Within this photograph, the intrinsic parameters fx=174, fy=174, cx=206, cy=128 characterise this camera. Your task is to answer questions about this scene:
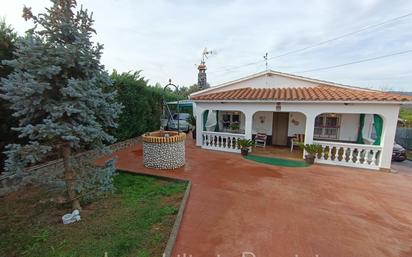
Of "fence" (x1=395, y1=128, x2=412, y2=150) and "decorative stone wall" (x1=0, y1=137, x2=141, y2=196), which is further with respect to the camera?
"fence" (x1=395, y1=128, x2=412, y2=150)

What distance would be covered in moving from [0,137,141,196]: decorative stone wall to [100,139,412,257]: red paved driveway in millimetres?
2126

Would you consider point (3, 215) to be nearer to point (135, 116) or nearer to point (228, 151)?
point (135, 116)

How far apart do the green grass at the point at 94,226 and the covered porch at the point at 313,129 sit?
18.1ft

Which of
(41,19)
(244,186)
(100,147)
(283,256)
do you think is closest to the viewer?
(283,256)

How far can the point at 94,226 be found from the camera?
3439 millimetres

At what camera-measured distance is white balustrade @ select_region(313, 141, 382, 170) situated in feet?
23.4

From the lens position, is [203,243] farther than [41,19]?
No

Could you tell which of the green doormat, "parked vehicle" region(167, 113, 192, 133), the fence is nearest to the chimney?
"parked vehicle" region(167, 113, 192, 133)

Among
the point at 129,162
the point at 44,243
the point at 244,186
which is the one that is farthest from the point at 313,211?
the point at 129,162

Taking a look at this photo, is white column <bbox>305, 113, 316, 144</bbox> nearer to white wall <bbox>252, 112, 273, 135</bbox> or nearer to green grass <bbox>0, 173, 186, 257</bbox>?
white wall <bbox>252, 112, 273, 135</bbox>

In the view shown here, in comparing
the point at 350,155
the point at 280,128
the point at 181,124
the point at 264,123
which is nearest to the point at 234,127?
the point at 264,123

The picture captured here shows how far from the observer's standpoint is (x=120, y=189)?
5070 millimetres

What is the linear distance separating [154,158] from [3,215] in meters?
3.89

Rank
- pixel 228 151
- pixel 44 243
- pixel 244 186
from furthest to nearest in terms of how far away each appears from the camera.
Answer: pixel 228 151, pixel 244 186, pixel 44 243
